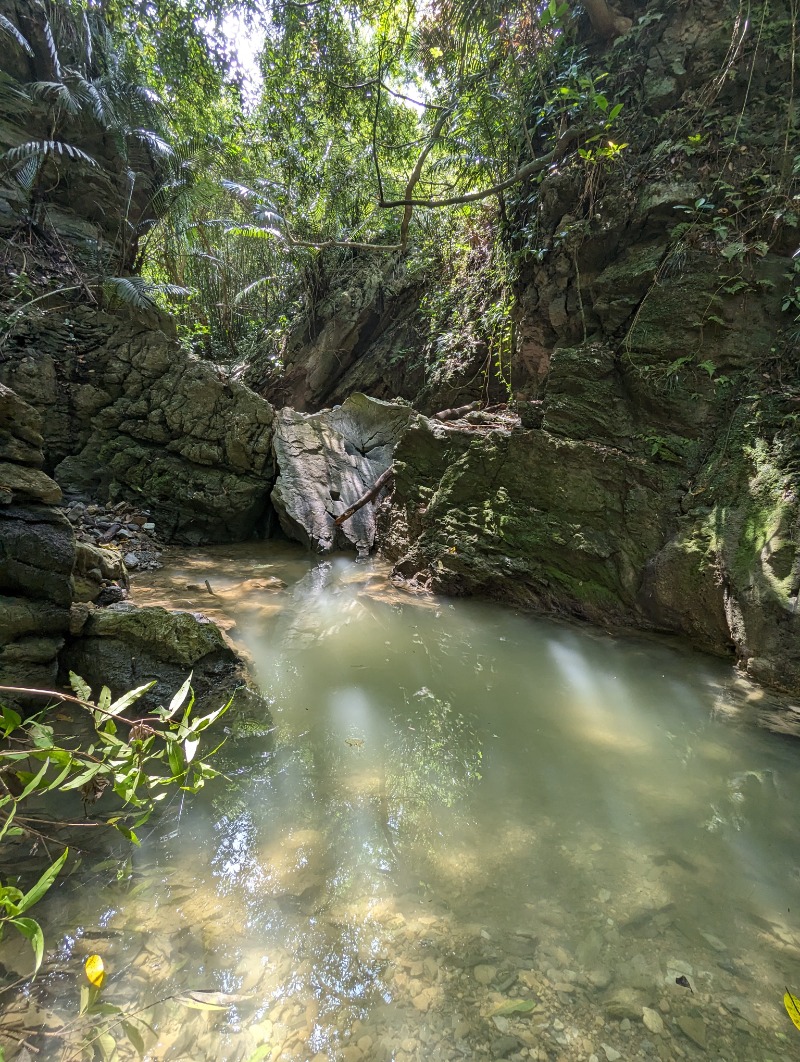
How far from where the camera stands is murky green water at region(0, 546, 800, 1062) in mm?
1167

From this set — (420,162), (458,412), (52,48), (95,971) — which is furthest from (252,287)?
(95,971)

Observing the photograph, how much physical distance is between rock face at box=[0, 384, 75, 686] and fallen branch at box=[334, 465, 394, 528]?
3.75m

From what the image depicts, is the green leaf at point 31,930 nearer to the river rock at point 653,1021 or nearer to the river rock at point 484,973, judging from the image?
the river rock at point 484,973

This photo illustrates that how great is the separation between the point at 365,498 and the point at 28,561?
4.22 metres

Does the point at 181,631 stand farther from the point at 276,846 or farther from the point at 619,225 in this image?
the point at 619,225

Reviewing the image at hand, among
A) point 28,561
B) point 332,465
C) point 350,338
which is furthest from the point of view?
point 350,338

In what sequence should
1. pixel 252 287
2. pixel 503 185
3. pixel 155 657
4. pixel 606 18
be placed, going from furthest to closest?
pixel 252 287, pixel 606 18, pixel 503 185, pixel 155 657

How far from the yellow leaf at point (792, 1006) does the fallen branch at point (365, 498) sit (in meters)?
5.47

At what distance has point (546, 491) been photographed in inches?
174

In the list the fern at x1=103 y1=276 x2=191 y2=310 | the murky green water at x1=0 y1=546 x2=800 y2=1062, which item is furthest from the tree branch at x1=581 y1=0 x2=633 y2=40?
the murky green water at x1=0 y1=546 x2=800 y2=1062

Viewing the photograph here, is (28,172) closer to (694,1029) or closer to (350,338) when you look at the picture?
(350,338)

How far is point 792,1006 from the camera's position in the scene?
1.20 m

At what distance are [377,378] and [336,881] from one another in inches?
340

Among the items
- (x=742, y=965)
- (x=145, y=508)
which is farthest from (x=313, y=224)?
(x=742, y=965)
